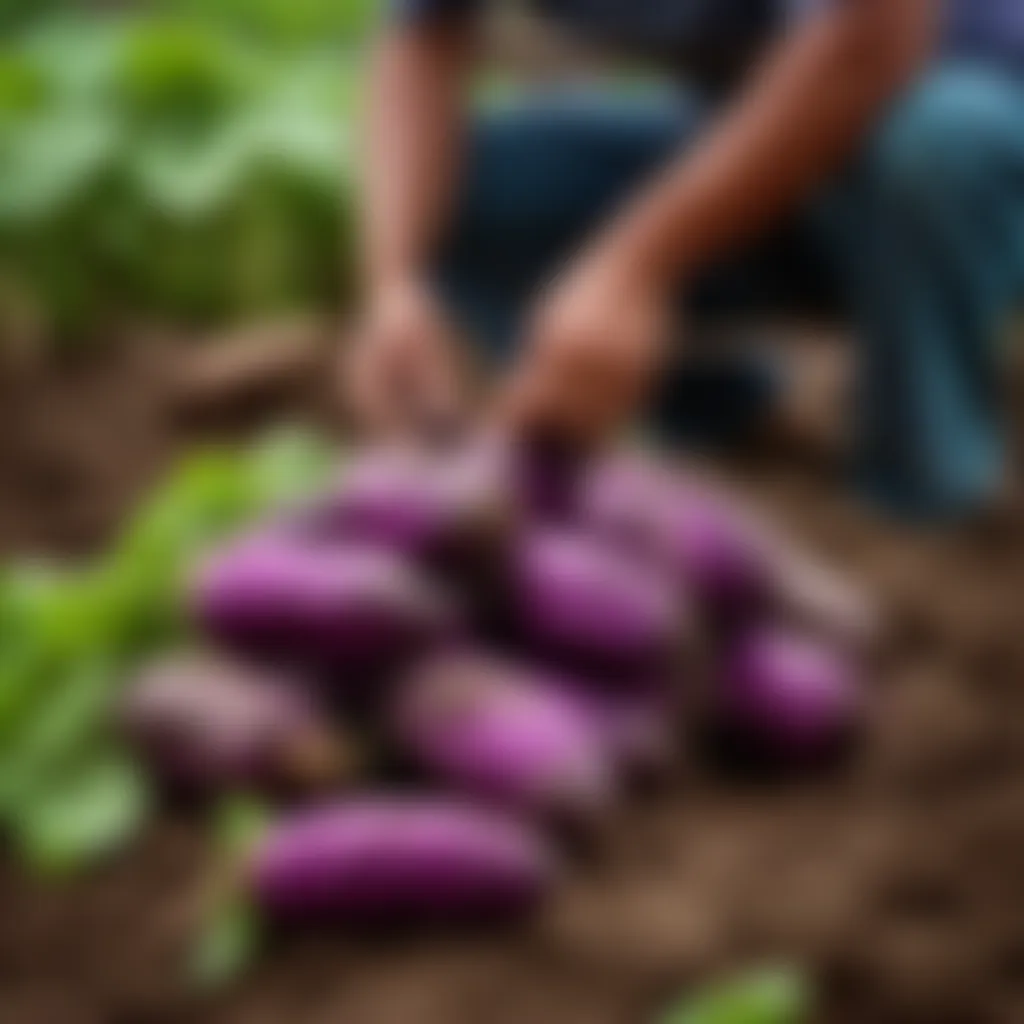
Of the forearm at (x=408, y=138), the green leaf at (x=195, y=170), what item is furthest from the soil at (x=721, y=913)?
the green leaf at (x=195, y=170)

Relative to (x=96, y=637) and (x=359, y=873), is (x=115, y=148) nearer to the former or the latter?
(x=96, y=637)

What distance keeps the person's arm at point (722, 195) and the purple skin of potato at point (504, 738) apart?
0.49 ft

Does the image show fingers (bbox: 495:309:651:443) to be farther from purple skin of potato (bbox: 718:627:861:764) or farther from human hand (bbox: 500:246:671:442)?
purple skin of potato (bbox: 718:627:861:764)

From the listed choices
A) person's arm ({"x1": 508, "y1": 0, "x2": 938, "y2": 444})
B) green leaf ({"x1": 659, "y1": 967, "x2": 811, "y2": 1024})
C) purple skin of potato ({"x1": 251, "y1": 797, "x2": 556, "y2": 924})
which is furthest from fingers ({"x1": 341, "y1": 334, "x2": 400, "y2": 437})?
green leaf ({"x1": 659, "y1": 967, "x2": 811, "y2": 1024})

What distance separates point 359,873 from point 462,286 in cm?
68

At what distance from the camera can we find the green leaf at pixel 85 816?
1243 mm

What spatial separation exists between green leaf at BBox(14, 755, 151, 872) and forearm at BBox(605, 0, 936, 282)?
1.33 feet

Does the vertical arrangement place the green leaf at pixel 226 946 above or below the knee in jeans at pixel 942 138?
below

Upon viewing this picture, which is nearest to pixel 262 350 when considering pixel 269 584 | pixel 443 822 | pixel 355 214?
pixel 355 214

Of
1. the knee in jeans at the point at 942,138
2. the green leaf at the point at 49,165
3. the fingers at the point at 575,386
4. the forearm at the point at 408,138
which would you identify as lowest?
the fingers at the point at 575,386

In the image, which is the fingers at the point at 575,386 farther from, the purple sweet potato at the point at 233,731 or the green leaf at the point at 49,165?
the green leaf at the point at 49,165

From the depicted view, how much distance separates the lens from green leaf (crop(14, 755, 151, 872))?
1243 millimetres

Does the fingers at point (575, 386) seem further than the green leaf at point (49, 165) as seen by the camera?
No

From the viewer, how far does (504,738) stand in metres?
1.25
